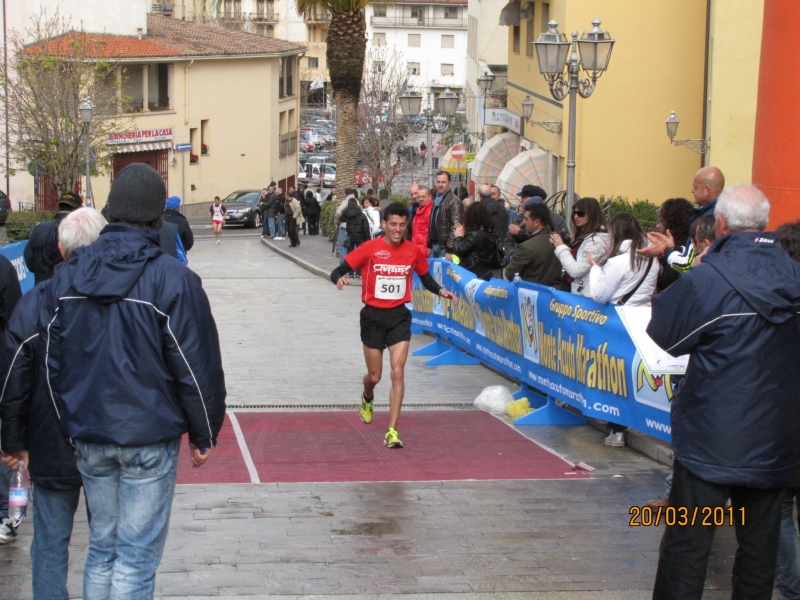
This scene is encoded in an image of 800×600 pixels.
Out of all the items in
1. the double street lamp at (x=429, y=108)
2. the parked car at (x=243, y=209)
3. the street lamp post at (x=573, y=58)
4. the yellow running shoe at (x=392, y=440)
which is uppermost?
the street lamp post at (x=573, y=58)

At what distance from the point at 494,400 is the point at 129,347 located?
6.26 m

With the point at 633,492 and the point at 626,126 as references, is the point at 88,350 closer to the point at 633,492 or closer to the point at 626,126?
the point at 633,492

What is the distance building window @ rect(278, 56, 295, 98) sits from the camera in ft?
195

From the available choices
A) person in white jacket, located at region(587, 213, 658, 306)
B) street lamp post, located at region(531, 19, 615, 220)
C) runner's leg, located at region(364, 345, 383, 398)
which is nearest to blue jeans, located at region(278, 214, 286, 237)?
street lamp post, located at region(531, 19, 615, 220)

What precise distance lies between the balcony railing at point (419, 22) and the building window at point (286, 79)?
3544cm

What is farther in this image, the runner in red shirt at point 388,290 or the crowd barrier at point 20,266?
the crowd barrier at point 20,266

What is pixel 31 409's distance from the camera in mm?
4508

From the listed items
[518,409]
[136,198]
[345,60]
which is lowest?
[518,409]

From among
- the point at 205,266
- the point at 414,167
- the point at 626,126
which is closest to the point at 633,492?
the point at 626,126

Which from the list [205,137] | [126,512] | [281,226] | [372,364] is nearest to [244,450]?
[372,364]

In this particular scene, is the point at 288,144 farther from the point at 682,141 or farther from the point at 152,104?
the point at 682,141

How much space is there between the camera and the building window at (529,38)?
1181 inches

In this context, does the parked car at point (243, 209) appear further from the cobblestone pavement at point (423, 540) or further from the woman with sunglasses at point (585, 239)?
the cobblestone pavement at point (423, 540)

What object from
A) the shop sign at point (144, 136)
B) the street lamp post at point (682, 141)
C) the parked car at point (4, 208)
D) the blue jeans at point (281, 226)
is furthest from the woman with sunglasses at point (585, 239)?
the shop sign at point (144, 136)
